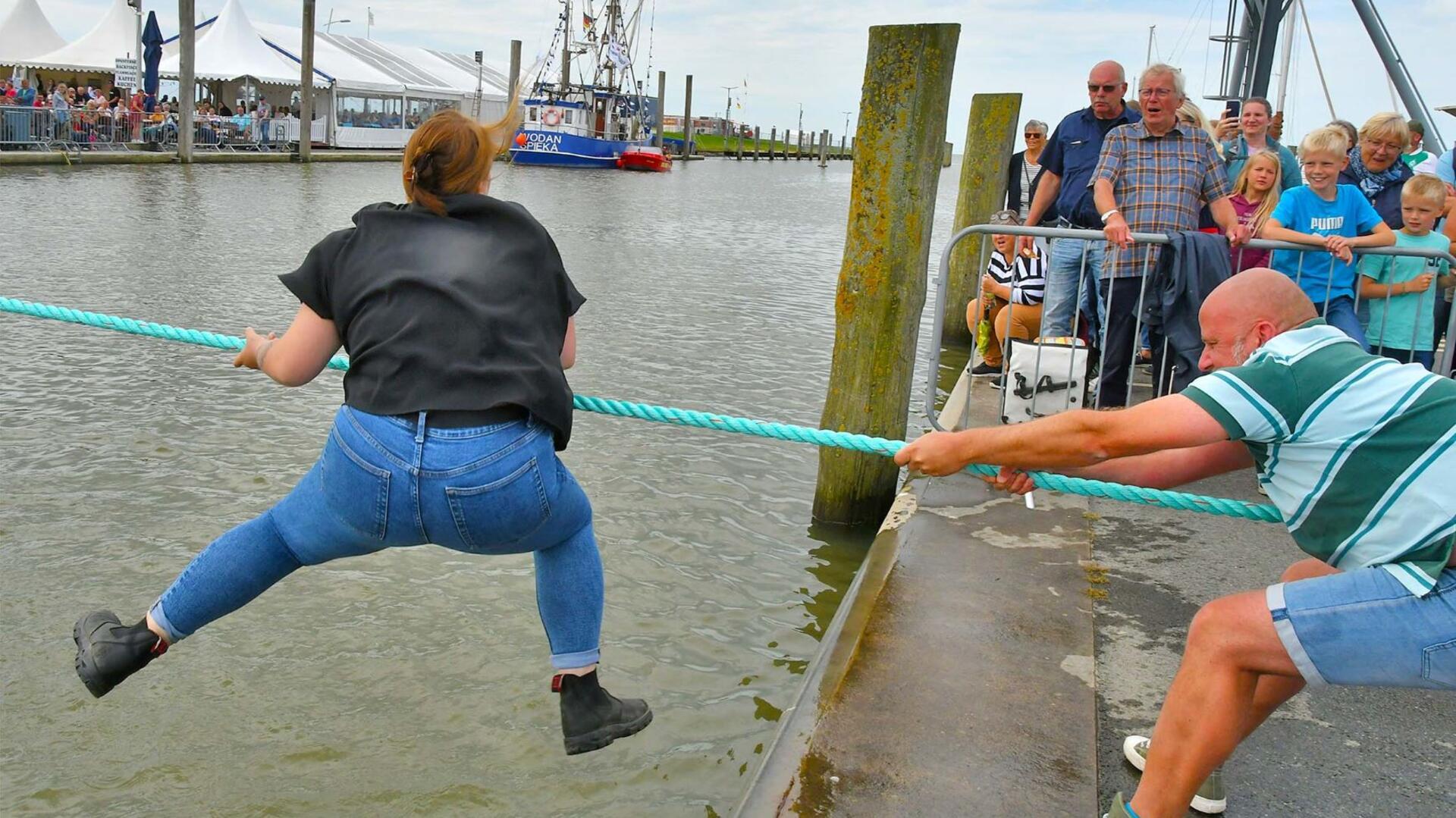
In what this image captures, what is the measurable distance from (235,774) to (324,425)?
422 cm

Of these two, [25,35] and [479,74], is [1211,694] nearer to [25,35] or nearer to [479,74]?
[25,35]

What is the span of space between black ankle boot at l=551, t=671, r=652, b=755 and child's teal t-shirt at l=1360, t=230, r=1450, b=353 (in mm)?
4940

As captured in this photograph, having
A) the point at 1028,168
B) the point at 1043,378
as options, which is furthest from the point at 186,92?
the point at 1043,378

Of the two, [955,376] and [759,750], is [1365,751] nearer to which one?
[759,750]

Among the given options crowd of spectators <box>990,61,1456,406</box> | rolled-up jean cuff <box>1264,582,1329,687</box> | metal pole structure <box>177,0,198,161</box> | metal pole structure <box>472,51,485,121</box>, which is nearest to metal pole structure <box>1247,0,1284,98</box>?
crowd of spectators <box>990,61,1456,406</box>

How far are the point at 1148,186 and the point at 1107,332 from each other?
80 cm

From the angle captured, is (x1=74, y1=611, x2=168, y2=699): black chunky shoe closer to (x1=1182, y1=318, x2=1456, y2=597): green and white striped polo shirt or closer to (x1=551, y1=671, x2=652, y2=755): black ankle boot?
(x1=551, y1=671, x2=652, y2=755): black ankle boot

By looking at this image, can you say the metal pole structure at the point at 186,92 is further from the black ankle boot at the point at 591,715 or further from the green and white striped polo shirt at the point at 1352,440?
the green and white striped polo shirt at the point at 1352,440

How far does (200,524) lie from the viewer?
6.15 m

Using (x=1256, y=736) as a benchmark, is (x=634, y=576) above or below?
below

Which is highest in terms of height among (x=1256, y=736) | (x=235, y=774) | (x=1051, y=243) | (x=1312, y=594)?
(x=1051, y=243)

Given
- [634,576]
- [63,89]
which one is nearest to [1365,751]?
[634,576]

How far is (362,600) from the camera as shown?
538 centimetres

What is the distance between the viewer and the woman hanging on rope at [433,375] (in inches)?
104
